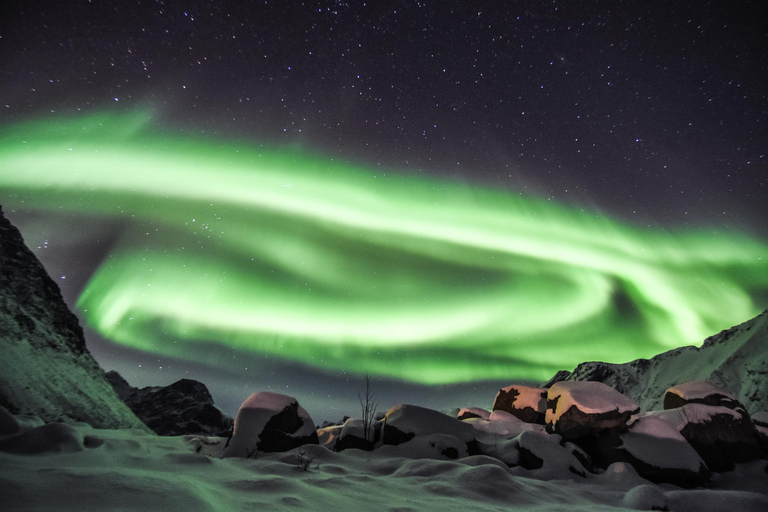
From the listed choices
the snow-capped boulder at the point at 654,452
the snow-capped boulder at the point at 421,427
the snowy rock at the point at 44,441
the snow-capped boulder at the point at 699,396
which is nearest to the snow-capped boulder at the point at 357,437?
the snow-capped boulder at the point at 421,427

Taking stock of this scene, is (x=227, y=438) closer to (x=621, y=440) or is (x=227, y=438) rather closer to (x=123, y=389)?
(x=621, y=440)

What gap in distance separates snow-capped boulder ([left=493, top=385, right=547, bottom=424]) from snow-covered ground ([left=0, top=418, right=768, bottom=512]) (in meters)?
4.96

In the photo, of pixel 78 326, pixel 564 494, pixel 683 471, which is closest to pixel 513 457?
pixel 564 494

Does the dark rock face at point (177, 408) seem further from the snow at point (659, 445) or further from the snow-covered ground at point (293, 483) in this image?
the snow at point (659, 445)

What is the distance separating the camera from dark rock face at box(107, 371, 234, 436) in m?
73.4

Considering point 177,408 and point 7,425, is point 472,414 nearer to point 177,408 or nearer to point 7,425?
point 7,425

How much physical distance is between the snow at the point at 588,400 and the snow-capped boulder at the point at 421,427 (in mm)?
2664

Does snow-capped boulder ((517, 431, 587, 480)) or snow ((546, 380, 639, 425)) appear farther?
snow ((546, 380, 639, 425))

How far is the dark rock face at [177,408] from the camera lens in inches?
2889

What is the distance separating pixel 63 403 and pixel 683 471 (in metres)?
18.7

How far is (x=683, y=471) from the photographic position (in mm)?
8586

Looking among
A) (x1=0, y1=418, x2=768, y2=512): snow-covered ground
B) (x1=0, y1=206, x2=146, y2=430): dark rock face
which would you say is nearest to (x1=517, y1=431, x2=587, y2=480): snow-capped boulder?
(x1=0, y1=418, x2=768, y2=512): snow-covered ground

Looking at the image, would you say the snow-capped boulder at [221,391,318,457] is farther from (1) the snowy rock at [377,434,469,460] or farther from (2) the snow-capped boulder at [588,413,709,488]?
(2) the snow-capped boulder at [588,413,709,488]

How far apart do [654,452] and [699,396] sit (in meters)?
5.13
